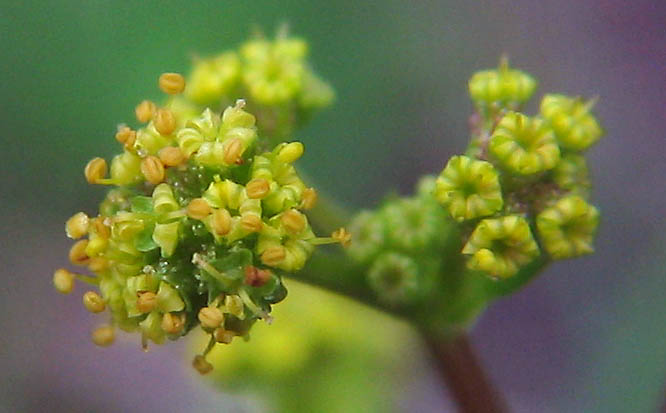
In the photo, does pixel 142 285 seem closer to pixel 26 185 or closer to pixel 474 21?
pixel 26 185

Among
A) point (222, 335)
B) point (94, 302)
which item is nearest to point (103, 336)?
point (94, 302)

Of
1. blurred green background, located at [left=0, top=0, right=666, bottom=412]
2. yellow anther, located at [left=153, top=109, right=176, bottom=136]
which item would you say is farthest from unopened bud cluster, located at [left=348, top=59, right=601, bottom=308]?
blurred green background, located at [left=0, top=0, right=666, bottom=412]

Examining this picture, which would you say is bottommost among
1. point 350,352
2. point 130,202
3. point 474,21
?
point 130,202

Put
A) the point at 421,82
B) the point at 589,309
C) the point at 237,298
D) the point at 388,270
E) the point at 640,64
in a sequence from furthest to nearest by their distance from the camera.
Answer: the point at 640,64 < the point at 421,82 < the point at 589,309 < the point at 388,270 < the point at 237,298

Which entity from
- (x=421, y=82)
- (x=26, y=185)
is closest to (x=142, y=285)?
(x=26, y=185)

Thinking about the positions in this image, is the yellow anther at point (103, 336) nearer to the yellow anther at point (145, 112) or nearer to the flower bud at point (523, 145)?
the yellow anther at point (145, 112)

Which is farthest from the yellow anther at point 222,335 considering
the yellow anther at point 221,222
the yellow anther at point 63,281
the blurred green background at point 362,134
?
the blurred green background at point 362,134

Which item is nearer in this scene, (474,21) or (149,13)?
(149,13)
